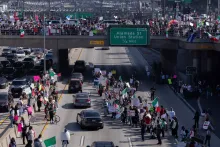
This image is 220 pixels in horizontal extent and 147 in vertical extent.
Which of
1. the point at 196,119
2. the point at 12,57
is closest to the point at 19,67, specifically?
the point at 12,57

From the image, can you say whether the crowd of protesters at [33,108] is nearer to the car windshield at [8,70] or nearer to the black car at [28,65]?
the car windshield at [8,70]

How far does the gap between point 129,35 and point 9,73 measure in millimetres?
13262

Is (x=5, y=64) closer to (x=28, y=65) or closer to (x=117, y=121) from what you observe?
(x=28, y=65)

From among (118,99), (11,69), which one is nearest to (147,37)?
(11,69)

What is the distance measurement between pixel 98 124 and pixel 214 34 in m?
27.3

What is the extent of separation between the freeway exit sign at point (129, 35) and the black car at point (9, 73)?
1089cm

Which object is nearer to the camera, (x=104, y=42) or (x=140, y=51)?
(x=104, y=42)

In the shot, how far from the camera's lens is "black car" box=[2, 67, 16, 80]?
209 ft

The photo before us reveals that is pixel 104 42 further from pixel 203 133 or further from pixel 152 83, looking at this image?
pixel 203 133

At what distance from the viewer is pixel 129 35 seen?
63438 mm

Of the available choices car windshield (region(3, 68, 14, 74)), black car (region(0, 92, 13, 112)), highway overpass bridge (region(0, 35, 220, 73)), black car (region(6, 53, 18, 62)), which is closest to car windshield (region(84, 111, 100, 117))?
black car (region(0, 92, 13, 112))

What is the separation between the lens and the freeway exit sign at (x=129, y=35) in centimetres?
6328

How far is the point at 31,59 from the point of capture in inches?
2980

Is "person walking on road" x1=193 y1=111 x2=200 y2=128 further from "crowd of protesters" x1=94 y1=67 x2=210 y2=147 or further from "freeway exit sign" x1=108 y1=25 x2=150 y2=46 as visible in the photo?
"freeway exit sign" x1=108 y1=25 x2=150 y2=46
